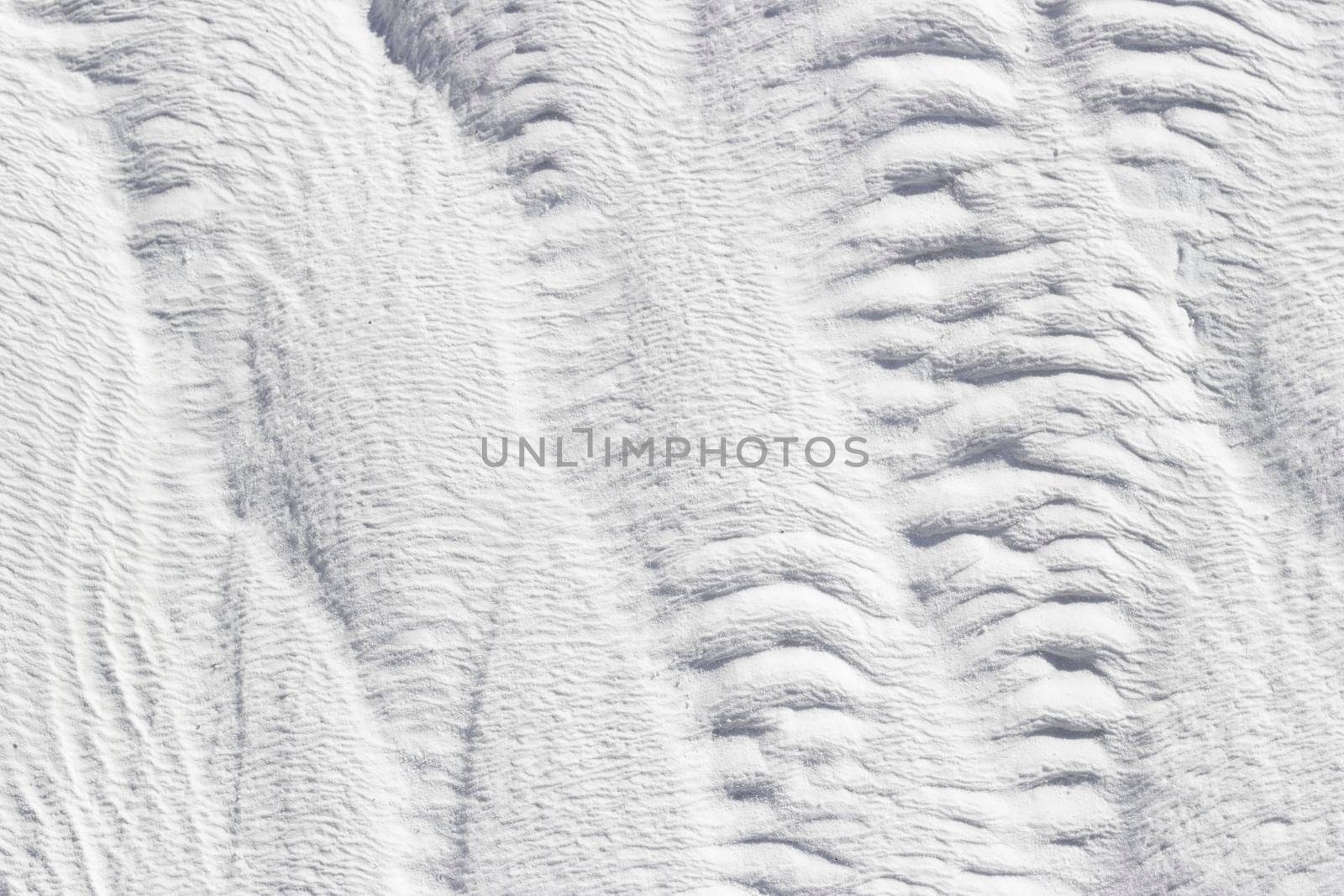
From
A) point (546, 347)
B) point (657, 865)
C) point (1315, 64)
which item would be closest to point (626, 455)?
point (546, 347)

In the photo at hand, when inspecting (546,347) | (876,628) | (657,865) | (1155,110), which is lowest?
(657,865)

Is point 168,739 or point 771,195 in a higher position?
point 771,195

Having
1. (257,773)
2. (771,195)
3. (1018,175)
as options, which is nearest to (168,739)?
(257,773)

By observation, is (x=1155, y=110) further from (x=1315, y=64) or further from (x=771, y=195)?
(x=771, y=195)

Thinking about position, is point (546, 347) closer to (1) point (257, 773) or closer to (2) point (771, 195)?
(2) point (771, 195)

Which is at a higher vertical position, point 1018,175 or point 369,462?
point 1018,175

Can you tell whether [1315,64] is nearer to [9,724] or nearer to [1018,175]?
[1018,175]
